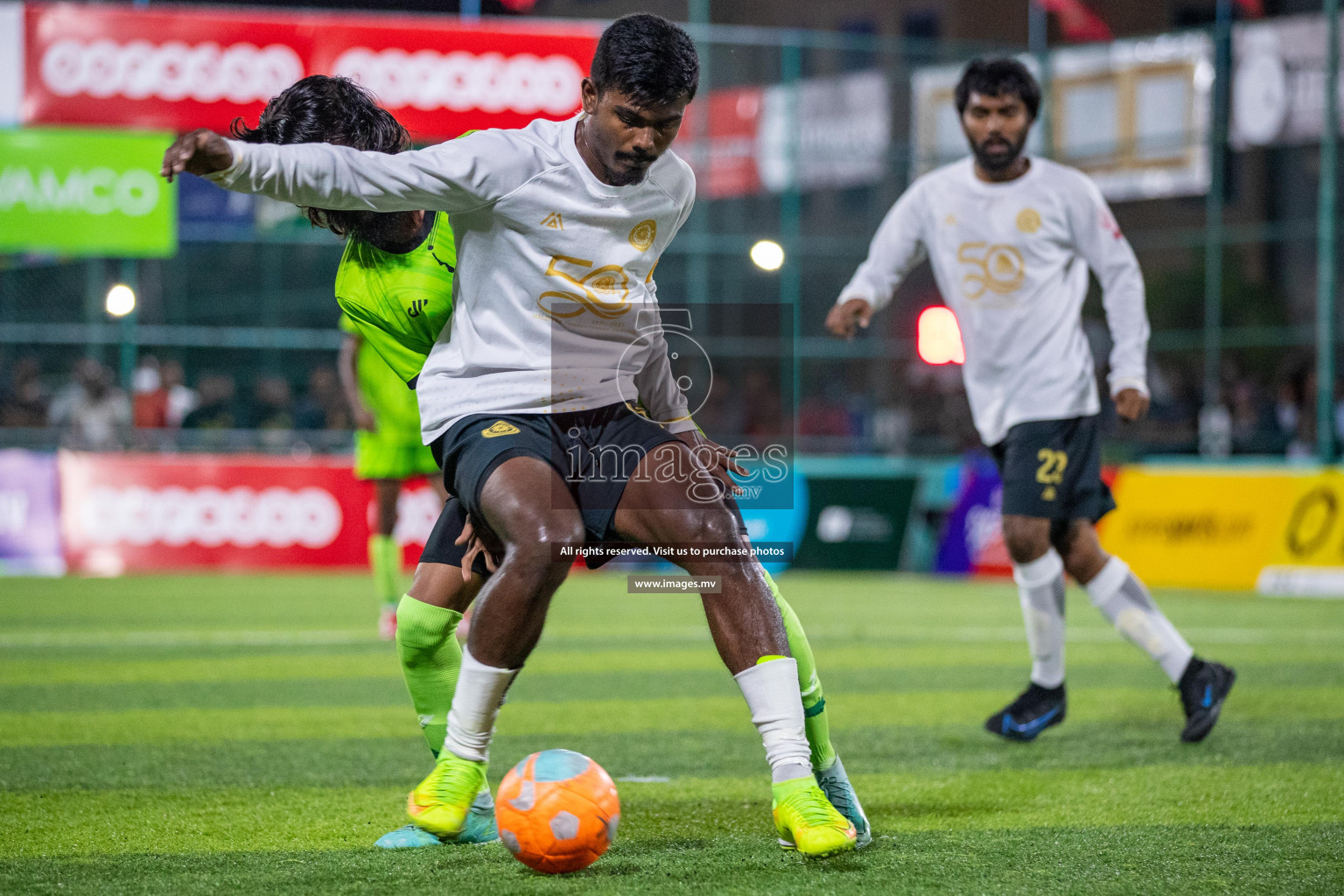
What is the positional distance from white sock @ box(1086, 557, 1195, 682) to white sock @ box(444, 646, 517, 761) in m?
2.69

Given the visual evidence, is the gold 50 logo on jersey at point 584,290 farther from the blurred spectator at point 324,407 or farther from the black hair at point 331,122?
the blurred spectator at point 324,407

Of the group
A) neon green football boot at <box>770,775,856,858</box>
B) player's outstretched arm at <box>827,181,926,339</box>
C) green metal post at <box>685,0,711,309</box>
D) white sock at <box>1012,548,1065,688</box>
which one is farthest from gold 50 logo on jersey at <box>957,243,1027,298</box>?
green metal post at <box>685,0,711,309</box>

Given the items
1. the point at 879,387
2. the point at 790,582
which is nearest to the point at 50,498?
the point at 790,582

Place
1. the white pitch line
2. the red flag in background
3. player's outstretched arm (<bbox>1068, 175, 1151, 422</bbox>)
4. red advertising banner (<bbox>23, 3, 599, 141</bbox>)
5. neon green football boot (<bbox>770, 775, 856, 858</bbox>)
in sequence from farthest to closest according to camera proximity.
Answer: the red flag in background
red advertising banner (<bbox>23, 3, 599, 141</bbox>)
the white pitch line
player's outstretched arm (<bbox>1068, 175, 1151, 422</bbox>)
neon green football boot (<bbox>770, 775, 856, 858</bbox>)

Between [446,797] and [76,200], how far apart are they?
12995 millimetres

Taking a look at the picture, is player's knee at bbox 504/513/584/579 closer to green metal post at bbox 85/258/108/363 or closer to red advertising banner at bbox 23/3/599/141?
red advertising banner at bbox 23/3/599/141

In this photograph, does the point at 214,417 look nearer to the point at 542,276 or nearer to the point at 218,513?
the point at 218,513

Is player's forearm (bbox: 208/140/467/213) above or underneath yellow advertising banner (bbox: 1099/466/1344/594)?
above

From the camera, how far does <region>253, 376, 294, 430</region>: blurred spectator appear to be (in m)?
16.4

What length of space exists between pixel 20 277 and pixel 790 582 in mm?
12253

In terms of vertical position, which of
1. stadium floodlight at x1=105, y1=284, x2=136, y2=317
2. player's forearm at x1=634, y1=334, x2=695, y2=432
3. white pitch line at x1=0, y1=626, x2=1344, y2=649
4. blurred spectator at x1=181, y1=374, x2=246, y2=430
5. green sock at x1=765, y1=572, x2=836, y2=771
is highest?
stadium floodlight at x1=105, y1=284, x2=136, y2=317

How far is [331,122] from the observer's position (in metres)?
3.61

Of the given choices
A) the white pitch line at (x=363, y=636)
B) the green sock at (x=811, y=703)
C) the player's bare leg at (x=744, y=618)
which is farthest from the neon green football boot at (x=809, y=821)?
the white pitch line at (x=363, y=636)

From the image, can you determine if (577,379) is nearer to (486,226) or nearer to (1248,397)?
(486,226)
